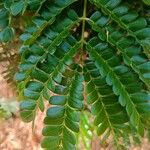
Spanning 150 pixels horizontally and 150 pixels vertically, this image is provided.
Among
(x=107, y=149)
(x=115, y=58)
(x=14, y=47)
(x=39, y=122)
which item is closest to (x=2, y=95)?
(x=39, y=122)

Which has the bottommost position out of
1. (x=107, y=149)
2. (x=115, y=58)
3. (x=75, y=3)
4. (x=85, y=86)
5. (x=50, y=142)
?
(x=107, y=149)

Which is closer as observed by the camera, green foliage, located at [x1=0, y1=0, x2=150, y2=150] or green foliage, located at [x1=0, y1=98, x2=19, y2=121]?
green foliage, located at [x1=0, y1=0, x2=150, y2=150]

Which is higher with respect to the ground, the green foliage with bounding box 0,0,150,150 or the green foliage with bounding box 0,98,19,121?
the green foliage with bounding box 0,0,150,150

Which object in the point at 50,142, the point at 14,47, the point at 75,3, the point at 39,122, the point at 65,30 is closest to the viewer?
the point at 50,142

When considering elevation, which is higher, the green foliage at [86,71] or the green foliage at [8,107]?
the green foliage at [86,71]

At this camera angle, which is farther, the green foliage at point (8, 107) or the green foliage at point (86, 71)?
the green foliage at point (8, 107)

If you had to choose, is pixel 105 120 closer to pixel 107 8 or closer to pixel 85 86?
pixel 85 86

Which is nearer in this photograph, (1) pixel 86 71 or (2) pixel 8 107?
(1) pixel 86 71

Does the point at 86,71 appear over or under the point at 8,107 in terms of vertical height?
over
